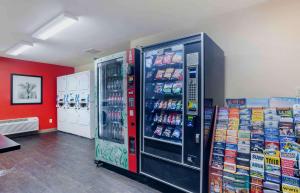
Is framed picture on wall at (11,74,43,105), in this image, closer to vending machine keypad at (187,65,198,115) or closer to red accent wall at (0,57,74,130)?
red accent wall at (0,57,74,130)

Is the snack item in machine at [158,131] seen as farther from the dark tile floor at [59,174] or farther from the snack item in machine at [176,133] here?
the dark tile floor at [59,174]

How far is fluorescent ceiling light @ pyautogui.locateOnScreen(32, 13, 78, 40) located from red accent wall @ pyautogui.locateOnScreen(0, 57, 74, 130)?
3107 mm

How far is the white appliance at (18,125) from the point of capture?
5.33 meters

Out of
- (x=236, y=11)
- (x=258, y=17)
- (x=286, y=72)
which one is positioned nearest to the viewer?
(x=286, y=72)

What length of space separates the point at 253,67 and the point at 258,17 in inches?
29.0

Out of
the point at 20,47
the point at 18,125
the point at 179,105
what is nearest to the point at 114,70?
the point at 179,105

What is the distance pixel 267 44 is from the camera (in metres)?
2.51

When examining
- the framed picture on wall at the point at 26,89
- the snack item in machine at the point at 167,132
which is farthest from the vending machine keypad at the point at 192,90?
the framed picture on wall at the point at 26,89

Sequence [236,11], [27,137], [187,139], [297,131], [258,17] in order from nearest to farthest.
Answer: [297,131] < [187,139] < [258,17] < [236,11] < [27,137]

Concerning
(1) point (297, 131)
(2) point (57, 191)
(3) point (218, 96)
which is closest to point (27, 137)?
(2) point (57, 191)

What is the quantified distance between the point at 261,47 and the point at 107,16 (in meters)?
2.44

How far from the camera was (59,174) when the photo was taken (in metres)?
3.01

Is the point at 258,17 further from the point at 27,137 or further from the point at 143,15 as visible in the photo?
the point at 27,137

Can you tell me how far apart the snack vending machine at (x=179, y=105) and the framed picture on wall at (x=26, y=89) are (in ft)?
17.5
